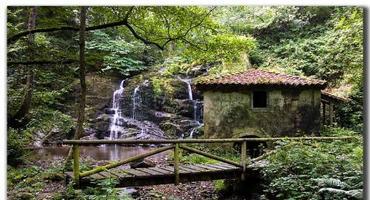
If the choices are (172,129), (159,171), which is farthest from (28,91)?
(172,129)

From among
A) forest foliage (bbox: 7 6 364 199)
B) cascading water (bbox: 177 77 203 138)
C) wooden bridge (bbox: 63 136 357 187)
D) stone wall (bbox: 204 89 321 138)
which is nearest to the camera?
wooden bridge (bbox: 63 136 357 187)

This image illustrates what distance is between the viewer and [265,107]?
992 cm

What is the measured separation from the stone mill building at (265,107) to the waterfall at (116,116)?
170 inches

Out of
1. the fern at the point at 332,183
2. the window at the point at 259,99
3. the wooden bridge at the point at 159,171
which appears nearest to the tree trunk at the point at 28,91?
the wooden bridge at the point at 159,171

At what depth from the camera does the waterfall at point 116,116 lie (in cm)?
1319

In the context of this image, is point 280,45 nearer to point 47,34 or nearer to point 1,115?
point 47,34

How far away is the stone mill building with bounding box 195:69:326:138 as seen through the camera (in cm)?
977

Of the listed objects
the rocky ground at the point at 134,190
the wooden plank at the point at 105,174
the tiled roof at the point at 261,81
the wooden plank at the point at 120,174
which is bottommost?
the rocky ground at the point at 134,190

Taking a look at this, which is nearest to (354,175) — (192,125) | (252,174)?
(252,174)

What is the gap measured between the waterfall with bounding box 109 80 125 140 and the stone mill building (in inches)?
170

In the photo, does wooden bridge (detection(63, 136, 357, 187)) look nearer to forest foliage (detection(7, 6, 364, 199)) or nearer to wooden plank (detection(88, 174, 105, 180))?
wooden plank (detection(88, 174, 105, 180))

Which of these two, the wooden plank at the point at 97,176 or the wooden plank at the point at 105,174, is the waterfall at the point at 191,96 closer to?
the wooden plank at the point at 105,174

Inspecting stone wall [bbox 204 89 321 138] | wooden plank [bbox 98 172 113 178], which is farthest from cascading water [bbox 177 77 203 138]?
wooden plank [bbox 98 172 113 178]

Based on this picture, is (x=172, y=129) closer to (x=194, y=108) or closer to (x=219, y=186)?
(x=194, y=108)
